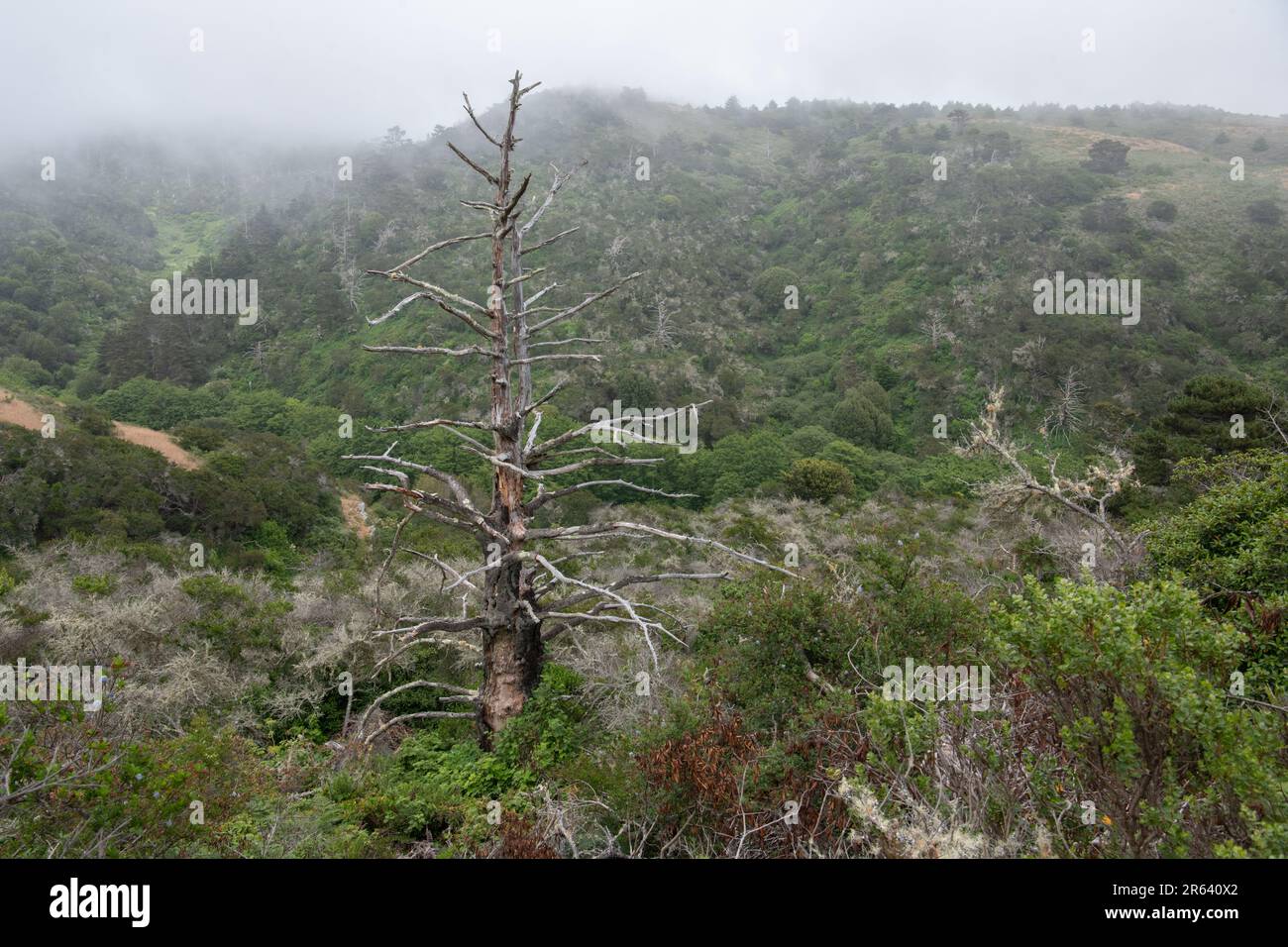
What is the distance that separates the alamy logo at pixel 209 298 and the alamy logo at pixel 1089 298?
46261mm

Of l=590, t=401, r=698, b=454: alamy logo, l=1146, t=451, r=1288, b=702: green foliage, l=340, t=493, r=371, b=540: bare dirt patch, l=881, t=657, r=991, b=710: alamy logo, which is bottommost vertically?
l=340, t=493, r=371, b=540: bare dirt patch

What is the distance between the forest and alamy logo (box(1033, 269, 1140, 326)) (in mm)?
564

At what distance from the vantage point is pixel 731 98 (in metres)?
90.2

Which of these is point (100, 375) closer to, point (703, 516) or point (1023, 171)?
point (703, 516)

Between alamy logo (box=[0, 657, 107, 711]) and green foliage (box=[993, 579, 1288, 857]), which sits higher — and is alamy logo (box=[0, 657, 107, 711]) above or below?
below

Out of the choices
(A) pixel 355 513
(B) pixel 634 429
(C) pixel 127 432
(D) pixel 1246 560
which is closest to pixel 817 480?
(B) pixel 634 429

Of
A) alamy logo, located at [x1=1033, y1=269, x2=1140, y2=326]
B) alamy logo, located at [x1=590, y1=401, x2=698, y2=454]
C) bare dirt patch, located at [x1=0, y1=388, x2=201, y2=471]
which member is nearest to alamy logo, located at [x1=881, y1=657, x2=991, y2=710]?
alamy logo, located at [x1=590, y1=401, x2=698, y2=454]

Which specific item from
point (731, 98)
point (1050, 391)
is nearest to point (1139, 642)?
point (1050, 391)
